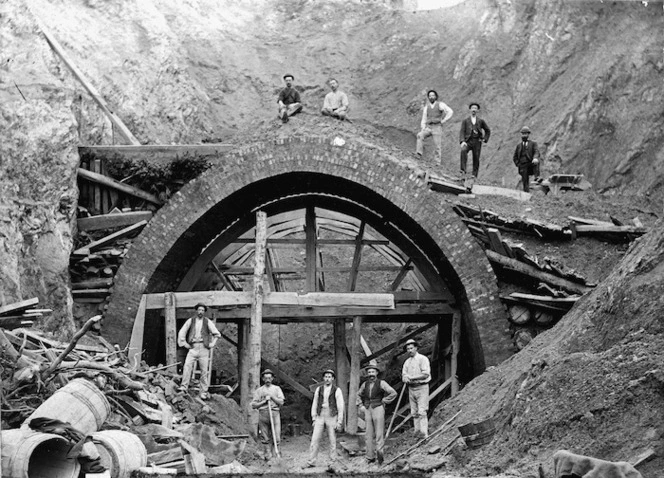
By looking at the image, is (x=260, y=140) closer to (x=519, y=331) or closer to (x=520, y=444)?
(x=519, y=331)

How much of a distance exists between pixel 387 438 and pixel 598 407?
29.1 ft

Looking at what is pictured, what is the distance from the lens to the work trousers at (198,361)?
21234 mm

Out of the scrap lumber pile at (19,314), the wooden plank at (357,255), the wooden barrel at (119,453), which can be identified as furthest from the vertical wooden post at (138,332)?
the wooden barrel at (119,453)

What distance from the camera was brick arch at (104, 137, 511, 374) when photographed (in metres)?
22.5

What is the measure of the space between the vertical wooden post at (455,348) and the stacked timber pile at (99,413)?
4655mm

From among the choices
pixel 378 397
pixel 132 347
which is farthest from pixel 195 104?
pixel 378 397

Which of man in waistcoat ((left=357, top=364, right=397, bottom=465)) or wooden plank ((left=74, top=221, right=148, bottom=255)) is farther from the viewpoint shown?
wooden plank ((left=74, top=221, right=148, bottom=255))

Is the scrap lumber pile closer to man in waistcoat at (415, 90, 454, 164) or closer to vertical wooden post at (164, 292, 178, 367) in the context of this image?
vertical wooden post at (164, 292, 178, 367)

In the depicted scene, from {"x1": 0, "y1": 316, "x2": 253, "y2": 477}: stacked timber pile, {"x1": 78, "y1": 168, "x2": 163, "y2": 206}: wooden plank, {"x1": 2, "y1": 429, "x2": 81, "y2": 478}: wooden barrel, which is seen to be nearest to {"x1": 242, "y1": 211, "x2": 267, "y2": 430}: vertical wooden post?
{"x1": 0, "y1": 316, "x2": 253, "y2": 477}: stacked timber pile

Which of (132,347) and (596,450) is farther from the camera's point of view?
(132,347)

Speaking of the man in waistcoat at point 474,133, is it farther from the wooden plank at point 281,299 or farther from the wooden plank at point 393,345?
the wooden plank at point 281,299

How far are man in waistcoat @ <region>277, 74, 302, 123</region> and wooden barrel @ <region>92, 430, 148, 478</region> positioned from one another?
1075 cm

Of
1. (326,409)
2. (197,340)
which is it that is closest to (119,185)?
(197,340)

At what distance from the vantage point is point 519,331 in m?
22.1
